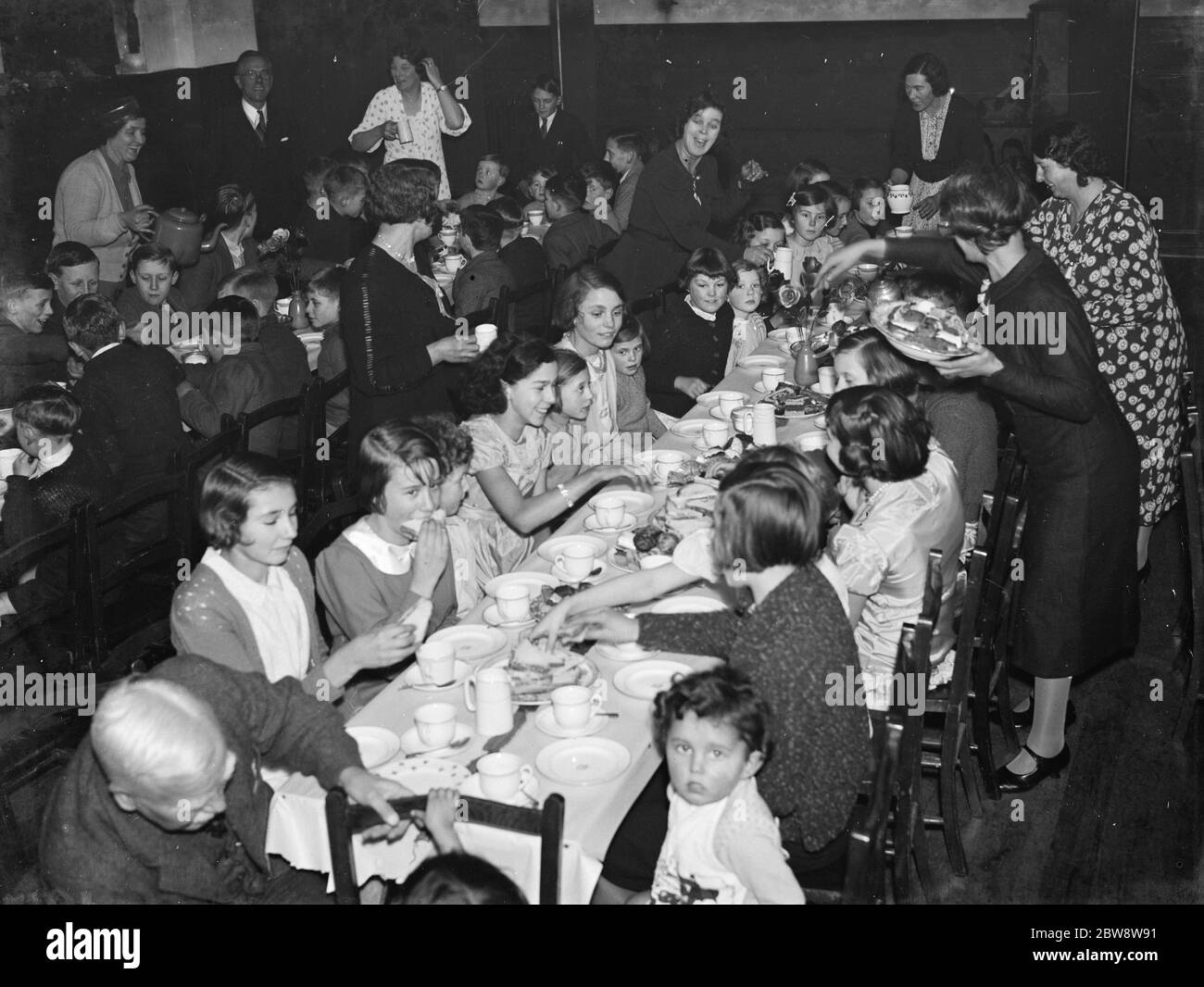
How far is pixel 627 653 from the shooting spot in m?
3.03

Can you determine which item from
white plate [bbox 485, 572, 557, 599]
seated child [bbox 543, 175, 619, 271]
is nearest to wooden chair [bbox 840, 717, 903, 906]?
white plate [bbox 485, 572, 557, 599]

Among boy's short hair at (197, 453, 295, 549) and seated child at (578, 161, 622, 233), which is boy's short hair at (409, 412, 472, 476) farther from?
seated child at (578, 161, 622, 233)

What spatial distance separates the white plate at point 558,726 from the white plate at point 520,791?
189 millimetres

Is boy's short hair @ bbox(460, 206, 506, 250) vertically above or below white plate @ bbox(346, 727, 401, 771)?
above

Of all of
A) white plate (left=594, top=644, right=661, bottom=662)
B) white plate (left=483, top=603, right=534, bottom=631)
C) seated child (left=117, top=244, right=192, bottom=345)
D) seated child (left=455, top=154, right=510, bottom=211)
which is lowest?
white plate (left=594, top=644, right=661, bottom=662)

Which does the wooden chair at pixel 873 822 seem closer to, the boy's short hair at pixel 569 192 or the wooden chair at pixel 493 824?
the wooden chair at pixel 493 824

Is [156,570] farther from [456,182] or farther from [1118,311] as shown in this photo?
[456,182]

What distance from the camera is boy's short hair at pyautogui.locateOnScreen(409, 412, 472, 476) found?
3.38 metres

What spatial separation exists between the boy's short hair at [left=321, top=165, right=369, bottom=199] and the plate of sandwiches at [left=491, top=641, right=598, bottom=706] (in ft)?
14.7

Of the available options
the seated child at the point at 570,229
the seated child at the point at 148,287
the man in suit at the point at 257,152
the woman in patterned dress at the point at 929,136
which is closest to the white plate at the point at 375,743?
the seated child at the point at 148,287

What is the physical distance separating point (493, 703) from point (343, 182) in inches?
188

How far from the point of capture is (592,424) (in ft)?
15.9

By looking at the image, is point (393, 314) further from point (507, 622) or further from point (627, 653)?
point (627, 653)

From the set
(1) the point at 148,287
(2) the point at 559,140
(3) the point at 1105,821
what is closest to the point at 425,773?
(3) the point at 1105,821
